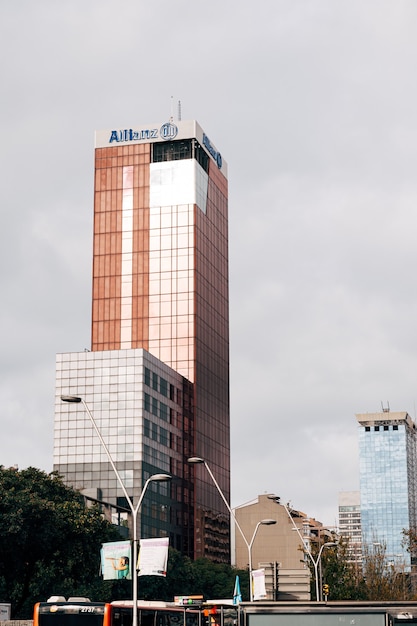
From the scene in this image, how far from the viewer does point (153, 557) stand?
129 ft

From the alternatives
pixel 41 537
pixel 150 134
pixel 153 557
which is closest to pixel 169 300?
pixel 150 134

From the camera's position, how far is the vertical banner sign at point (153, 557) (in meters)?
39.1

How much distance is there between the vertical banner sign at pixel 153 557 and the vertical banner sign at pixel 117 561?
49.6 inches

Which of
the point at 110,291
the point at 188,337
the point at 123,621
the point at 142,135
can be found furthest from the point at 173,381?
the point at 123,621

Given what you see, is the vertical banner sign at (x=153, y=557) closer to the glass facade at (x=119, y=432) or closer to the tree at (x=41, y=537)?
the tree at (x=41, y=537)

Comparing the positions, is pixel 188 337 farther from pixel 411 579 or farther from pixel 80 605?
pixel 80 605

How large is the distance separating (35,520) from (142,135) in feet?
415

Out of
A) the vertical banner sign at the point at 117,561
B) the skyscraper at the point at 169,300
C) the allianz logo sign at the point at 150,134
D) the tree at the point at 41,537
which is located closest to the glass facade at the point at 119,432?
the skyscraper at the point at 169,300

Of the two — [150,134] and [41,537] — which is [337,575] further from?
[150,134]

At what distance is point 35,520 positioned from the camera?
82.0 meters

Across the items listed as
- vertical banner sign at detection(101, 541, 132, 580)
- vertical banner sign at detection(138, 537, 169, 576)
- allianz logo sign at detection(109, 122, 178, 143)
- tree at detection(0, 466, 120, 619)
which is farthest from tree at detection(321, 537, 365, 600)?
allianz logo sign at detection(109, 122, 178, 143)

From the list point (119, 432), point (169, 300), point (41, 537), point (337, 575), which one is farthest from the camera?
point (169, 300)

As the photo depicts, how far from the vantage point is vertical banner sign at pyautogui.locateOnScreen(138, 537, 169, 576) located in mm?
39094

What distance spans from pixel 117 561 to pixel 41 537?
139 feet
